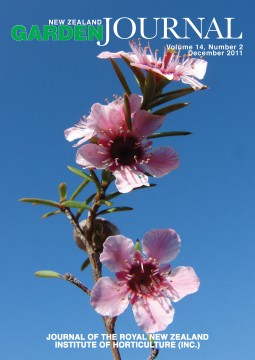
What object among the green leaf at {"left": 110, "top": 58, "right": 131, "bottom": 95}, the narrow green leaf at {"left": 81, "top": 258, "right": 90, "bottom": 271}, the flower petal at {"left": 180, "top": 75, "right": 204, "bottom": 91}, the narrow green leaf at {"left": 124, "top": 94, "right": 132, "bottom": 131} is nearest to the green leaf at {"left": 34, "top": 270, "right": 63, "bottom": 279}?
the narrow green leaf at {"left": 81, "top": 258, "right": 90, "bottom": 271}

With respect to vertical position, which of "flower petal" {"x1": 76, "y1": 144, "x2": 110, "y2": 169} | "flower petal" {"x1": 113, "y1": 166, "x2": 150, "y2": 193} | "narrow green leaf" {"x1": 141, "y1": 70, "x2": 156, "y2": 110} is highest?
"narrow green leaf" {"x1": 141, "y1": 70, "x2": 156, "y2": 110}

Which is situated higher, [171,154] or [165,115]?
[165,115]

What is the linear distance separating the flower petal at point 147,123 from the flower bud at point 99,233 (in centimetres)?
36

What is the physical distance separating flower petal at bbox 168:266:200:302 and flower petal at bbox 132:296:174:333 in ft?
0.12

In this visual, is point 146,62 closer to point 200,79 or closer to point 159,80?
point 159,80

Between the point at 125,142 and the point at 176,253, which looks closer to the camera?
the point at 176,253

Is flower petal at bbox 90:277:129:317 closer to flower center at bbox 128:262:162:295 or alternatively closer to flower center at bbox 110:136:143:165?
flower center at bbox 128:262:162:295

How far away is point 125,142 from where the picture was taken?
172 centimetres

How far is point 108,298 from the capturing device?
1.49 meters

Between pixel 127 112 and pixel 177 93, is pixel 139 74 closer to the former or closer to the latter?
pixel 177 93

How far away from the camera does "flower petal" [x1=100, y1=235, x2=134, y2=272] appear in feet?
5.01

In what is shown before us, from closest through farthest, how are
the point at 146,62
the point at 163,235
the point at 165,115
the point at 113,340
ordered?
the point at 113,340, the point at 163,235, the point at 165,115, the point at 146,62

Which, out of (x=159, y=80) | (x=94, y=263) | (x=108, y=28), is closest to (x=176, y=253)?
(x=94, y=263)

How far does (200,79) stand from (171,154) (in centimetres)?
37
